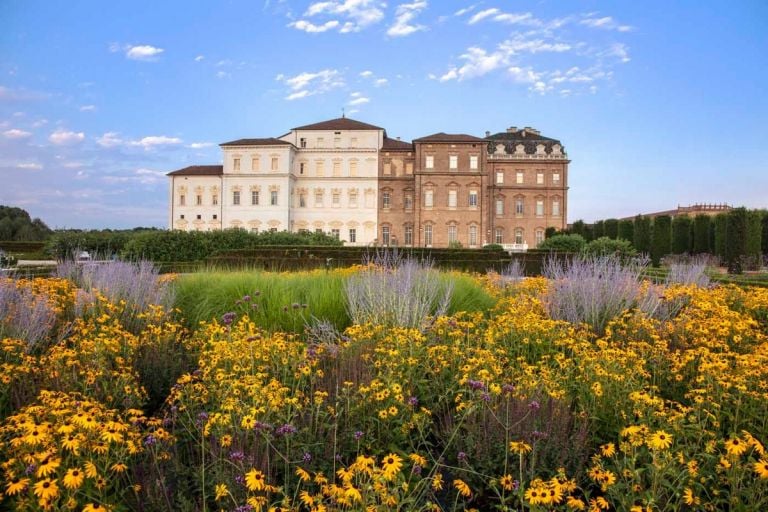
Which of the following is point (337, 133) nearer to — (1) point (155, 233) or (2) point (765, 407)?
(1) point (155, 233)

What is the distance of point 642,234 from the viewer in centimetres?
2889

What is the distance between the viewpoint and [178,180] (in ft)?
167

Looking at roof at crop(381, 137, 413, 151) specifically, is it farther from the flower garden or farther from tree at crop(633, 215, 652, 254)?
the flower garden

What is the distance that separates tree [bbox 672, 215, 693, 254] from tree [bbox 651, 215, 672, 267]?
228 millimetres

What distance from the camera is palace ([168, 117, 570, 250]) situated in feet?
159

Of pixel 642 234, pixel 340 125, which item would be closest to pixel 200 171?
pixel 340 125

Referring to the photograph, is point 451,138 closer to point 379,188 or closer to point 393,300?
point 379,188

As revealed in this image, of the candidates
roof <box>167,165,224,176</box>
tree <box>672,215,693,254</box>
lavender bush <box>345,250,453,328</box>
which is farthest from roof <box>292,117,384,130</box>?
lavender bush <box>345,250,453,328</box>

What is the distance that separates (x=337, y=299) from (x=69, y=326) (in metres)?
2.92

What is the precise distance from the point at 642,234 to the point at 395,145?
90.2ft

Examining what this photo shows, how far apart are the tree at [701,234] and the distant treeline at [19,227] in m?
42.0

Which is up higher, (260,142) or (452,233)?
(260,142)

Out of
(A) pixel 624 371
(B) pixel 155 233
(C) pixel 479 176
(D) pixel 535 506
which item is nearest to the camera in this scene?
(D) pixel 535 506

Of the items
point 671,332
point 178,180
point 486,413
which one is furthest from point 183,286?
point 178,180
